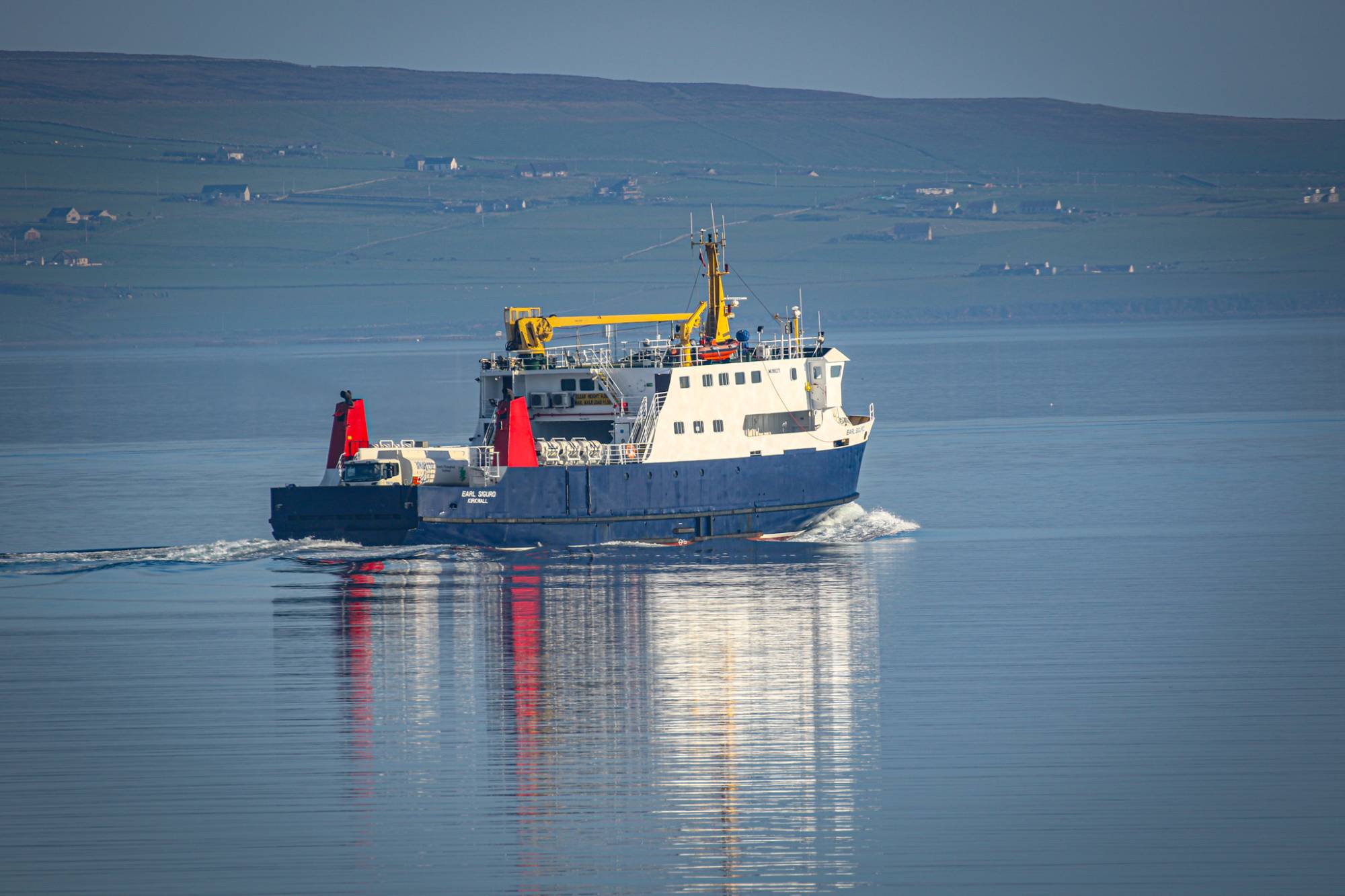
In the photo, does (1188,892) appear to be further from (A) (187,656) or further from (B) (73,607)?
(B) (73,607)

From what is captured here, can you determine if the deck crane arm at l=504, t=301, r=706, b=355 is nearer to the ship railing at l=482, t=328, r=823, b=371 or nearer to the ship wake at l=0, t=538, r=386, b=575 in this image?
the ship railing at l=482, t=328, r=823, b=371

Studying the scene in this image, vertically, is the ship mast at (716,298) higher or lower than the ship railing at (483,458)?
higher

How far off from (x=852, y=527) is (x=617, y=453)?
844cm

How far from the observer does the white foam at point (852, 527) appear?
171 ft

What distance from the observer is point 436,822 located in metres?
24.3

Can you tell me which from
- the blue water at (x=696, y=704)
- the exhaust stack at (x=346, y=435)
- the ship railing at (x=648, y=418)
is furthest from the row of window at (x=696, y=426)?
the exhaust stack at (x=346, y=435)

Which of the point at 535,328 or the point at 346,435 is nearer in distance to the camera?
the point at 346,435

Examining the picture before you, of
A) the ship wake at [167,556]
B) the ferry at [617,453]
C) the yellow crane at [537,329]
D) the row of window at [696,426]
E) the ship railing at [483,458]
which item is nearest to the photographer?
the ship wake at [167,556]

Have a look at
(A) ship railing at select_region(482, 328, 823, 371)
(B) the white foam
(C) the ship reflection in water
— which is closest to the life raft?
(A) ship railing at select_region(482, 328, 823, 371)

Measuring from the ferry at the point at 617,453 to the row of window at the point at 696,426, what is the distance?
4 cm

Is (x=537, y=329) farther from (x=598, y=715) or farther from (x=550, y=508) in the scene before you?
(x=598, y=715)

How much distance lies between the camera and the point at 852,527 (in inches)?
2130

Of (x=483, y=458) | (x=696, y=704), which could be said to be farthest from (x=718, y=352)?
(x=696, y=704)

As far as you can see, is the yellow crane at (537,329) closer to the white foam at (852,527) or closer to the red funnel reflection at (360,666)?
the white foam at (852,527)
